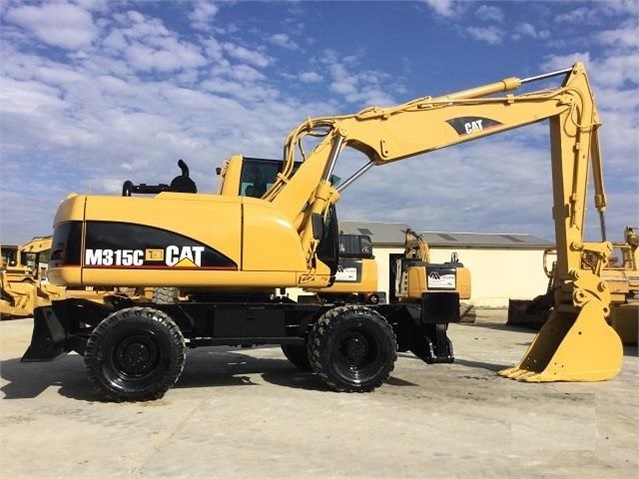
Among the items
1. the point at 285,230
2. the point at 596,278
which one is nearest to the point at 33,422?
the point at 285,230

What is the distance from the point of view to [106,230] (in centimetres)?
836

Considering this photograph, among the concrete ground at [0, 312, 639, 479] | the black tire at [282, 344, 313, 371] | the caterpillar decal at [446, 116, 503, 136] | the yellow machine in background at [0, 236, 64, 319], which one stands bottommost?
the concrete ground at [0, 312, 639, 479]

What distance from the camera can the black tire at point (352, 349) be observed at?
892 cm

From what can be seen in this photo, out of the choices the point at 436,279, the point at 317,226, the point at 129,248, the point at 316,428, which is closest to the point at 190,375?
the point at 129,248

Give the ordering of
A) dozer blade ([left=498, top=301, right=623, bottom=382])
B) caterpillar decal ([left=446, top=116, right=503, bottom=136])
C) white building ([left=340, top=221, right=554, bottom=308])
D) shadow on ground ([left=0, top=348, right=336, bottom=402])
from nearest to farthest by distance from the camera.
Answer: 1. shadow on ground ([left=0, top=348, right=336, bottom=402])
2. dozer blade ([left=498, top=301, right=623, bottom=382])
3. caterpillar decal ([left=446, top=116, right=503, bottom=136])
4. white building ([left=340, top=221, right=554, bottom=308])

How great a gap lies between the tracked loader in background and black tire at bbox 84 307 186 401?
0.02 m

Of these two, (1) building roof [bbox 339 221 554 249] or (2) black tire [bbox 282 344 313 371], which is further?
(1) building roof [bbox 339 221 554 249]

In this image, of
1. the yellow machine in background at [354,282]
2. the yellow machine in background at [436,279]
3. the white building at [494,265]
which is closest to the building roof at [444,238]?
the white building at [494,265]

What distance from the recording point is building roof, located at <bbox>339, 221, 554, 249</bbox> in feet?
110

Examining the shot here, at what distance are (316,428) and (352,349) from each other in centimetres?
226

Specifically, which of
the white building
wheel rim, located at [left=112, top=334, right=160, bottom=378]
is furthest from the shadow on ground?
the white building

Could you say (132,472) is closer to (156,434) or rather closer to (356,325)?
(156,434)

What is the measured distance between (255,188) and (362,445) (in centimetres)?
472

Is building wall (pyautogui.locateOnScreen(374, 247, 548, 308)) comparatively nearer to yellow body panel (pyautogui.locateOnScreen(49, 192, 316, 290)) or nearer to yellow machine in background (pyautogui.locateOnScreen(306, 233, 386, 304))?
yellow machine in background (pyautogui.locateOnScreen(306, 233, 386, 304))
